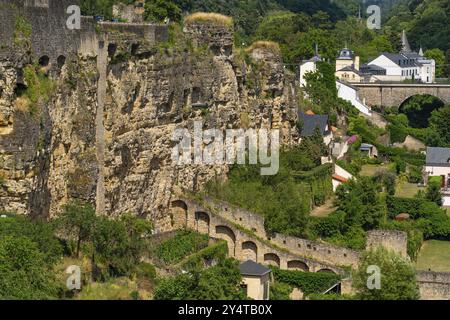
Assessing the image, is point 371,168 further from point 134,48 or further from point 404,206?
point 134,48

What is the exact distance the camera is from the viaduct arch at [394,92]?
103750 mm

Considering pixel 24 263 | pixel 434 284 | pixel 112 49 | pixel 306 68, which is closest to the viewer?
pixel 24 263

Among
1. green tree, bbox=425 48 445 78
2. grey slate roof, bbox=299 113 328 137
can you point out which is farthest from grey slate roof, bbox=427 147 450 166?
green tree, bbox=425 48 445 78

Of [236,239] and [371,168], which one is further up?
[236,239]

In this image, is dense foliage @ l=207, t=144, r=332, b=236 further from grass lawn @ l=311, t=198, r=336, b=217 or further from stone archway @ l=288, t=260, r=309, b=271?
stone archway @ l=288, t=260, r=309, b=271

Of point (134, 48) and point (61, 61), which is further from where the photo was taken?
point (134, 48)

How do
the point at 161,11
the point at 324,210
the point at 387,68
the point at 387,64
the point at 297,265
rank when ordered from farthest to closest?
the point at 387,64 → the point at 387,68 → the point at 161,11 → the point at 324,210 → the point at 297,265

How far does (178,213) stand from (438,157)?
74.1ft

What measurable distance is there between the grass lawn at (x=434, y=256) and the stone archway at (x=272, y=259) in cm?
618

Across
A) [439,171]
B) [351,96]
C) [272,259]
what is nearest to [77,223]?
[272,259]

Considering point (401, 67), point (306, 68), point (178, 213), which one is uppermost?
point (306, 68)

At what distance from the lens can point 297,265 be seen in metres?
53.2

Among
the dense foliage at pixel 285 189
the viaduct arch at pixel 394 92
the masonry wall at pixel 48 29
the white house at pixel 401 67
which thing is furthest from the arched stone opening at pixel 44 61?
the white house at pixel 401 67

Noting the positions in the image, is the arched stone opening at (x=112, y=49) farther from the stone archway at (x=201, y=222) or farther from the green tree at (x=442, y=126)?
the green tree at (x=442, y=126)
